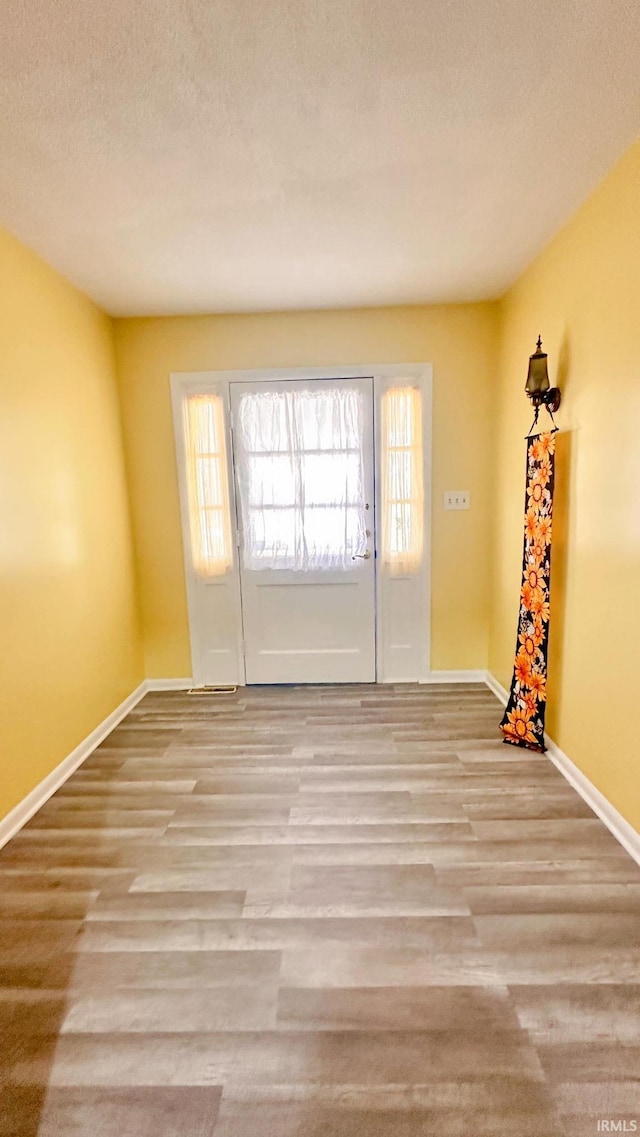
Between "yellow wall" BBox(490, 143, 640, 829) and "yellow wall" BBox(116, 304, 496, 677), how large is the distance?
1.73 ft

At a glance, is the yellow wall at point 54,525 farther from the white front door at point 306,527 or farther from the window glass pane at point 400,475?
the window glass pane at point 400,475

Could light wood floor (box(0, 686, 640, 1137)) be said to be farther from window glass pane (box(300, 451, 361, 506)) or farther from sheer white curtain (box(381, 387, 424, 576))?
window glass pane (box(300, 451, 361, 506))

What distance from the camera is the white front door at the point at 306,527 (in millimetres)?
3049

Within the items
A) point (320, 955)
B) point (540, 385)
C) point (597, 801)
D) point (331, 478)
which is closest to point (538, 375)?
point (540, 385)

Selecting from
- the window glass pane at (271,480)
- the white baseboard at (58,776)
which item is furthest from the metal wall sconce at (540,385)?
the white baseboard at (58,776)

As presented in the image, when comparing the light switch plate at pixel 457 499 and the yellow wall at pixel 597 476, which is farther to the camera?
the light switch plate at pixel 457 499

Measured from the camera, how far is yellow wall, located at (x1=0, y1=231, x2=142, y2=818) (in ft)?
6.55

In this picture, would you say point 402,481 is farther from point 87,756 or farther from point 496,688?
point 87,756

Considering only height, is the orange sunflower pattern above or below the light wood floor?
above

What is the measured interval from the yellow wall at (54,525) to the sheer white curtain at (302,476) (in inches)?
34.2

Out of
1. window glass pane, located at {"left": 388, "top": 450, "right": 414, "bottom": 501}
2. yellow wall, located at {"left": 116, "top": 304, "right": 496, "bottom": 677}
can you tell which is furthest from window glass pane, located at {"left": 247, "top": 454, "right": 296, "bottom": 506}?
window glass pane, located at {"left": 388, "top": 450, "right": 414, "bottom": 501}

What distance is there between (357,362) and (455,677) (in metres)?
2.24

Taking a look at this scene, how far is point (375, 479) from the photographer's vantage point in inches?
122

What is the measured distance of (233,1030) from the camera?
1186mm
